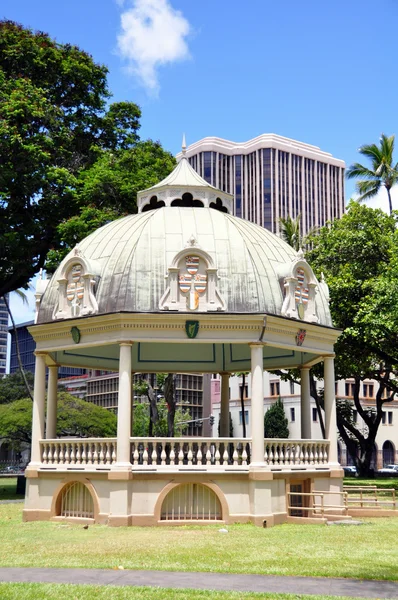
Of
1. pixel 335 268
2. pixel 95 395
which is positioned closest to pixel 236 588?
pixel 335 268

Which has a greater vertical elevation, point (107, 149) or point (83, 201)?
point (107, 149)

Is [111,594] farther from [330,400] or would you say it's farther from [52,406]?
[52,406]

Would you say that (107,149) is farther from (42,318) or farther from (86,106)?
(42,318)

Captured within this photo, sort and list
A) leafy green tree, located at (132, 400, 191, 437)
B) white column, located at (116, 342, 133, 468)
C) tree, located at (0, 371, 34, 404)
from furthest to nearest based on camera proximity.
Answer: tree, located at (0, 371, 34, 404)
leafy green tree, located at (132, 400, 191, 437)
white column, located at (116, 342, 133, 468)

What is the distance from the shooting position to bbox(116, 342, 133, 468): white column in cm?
2238

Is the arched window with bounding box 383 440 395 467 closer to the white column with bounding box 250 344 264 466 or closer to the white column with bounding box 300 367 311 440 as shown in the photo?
the white column with bounding box 300 367 311 440

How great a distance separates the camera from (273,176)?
17875cm

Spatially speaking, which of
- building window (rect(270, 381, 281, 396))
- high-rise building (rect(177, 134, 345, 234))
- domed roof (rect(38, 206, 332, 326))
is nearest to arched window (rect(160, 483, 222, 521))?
domed roof (rect(38, 206, 332, 326))

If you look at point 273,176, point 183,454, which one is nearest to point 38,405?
point 183,454

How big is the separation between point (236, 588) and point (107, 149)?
32.4m

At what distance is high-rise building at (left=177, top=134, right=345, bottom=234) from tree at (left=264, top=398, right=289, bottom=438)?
88727 mm

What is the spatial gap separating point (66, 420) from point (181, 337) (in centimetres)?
4898

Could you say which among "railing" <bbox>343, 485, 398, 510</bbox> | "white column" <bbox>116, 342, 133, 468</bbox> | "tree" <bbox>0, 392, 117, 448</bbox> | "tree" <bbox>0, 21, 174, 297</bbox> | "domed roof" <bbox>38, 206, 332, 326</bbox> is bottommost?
"railing" <bbox>343, 485, 398, 510</bbox>

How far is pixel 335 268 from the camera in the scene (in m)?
41.2
